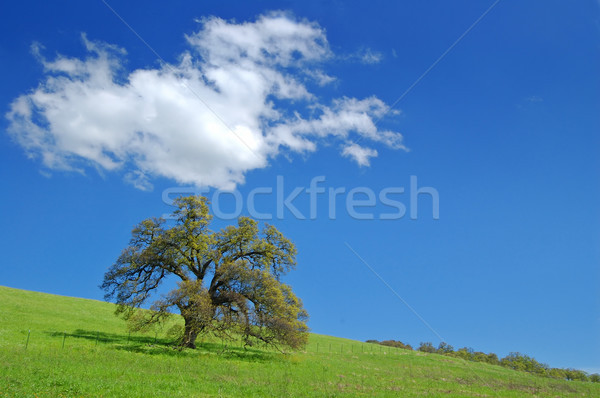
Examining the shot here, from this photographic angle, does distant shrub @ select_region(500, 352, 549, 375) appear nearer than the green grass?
No

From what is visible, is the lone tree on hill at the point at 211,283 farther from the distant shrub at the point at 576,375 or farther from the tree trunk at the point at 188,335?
the distant shrub at the point at 576,375

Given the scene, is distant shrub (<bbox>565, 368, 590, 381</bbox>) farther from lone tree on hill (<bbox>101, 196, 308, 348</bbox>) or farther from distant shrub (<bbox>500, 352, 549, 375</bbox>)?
lone tree on hill (<bbox>101, 196, 308, 348</bbox>)

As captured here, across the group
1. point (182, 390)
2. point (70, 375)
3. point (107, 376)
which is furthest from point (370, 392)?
point (70, 375)

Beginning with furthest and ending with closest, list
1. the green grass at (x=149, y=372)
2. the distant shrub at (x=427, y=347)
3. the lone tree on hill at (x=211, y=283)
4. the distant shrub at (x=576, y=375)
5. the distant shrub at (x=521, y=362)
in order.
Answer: the distant shrub at (x=427, y=347) < the distant shrub at (x=521, y=362) < the distant shrub at (x=576, y=375) < the lone tree on hill at (x=211, y=283) < the green grass at (x=149, y=372)

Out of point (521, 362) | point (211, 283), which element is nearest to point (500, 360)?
point (521, 362)

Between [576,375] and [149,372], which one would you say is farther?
[576,375]

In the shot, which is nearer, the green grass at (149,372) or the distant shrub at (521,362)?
the green grass at (149,372)

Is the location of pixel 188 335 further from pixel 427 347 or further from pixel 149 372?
pixel 427 347

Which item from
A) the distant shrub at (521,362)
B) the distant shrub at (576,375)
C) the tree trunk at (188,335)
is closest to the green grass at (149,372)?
the tree trunk at (188,335)

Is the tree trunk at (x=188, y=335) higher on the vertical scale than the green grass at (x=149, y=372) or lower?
higher

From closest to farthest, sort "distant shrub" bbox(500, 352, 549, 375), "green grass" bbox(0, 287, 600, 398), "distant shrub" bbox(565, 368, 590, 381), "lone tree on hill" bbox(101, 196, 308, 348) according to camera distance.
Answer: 1. "green grass" bbox(0, 287, 600, 398)
2. "lone tree on hill" bbox(101, 196, 308, 348)
3. "distant shrub" bbox(565, 368, 590, 381)
4. "distant shrub" bbox(500, 352, 549, 375)

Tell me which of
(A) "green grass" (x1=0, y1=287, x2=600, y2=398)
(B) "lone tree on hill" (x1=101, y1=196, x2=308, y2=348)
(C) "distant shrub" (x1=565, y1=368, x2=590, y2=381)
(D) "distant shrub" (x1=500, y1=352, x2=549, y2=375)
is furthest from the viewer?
(D) "distant shrub" (x1=500, y1=352, x2=549, y2=375)

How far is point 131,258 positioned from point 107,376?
1531 cm

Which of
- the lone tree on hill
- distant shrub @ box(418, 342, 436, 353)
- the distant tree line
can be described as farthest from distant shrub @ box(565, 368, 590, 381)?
the lone tree on hill
